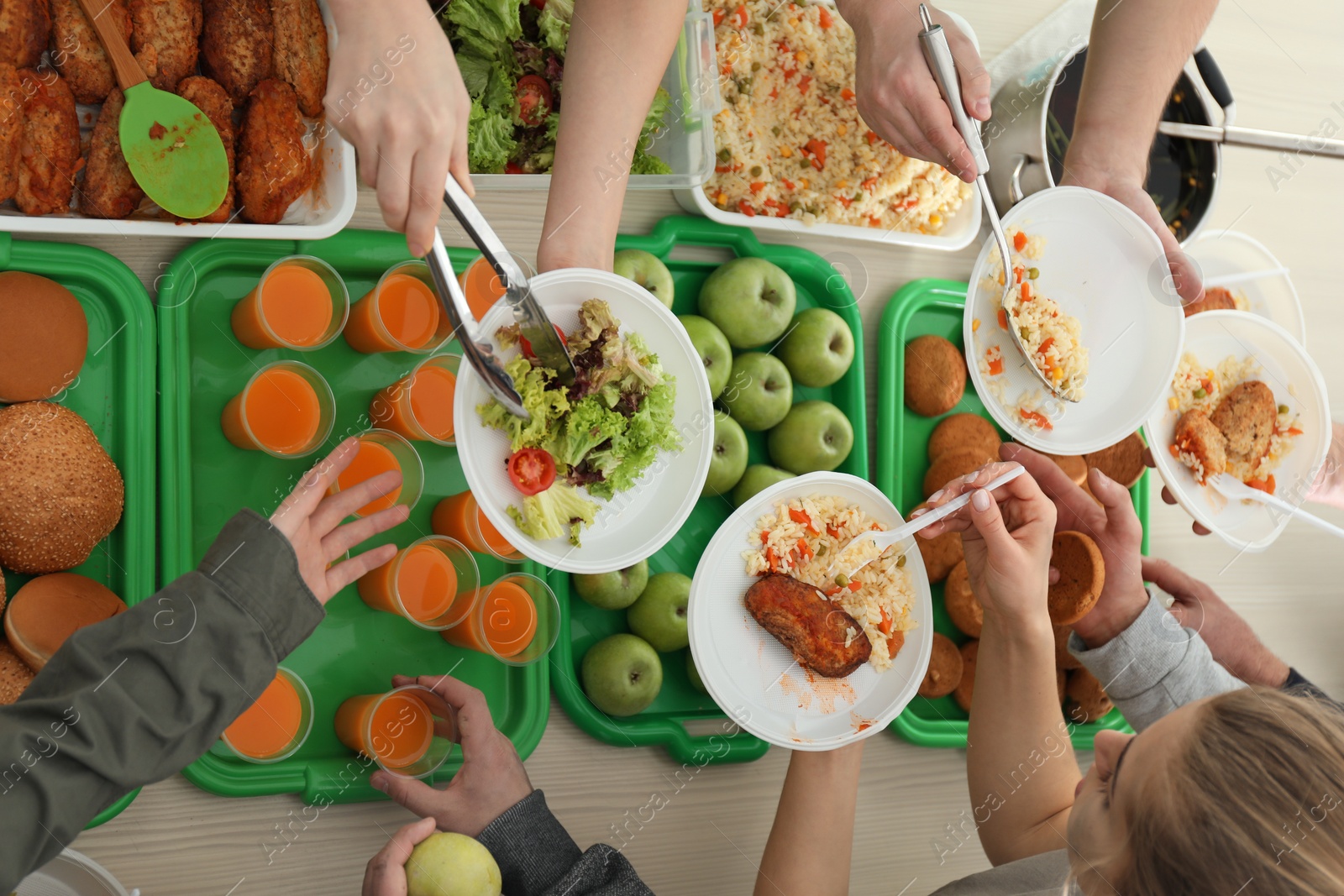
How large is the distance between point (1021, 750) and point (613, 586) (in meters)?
0.87

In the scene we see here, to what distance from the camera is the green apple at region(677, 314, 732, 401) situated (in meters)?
1.73

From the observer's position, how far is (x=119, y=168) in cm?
139

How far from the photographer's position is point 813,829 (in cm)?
162

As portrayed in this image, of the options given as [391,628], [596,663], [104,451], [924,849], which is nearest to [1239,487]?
[924,849]

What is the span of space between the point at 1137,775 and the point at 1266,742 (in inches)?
7.2

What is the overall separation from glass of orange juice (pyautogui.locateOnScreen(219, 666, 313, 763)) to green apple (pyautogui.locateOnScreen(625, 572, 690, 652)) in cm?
64

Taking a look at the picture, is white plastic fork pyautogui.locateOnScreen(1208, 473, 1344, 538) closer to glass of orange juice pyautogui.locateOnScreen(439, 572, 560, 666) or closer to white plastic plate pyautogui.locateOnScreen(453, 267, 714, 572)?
white plastic plate pyautogui.locateOnScreen(453, 267, 714, 572)

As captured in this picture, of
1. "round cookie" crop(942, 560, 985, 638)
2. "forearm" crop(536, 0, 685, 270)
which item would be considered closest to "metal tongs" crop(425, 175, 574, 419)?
"forearm" crop(536, 0, 685, 270)

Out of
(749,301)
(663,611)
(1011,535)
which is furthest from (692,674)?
(749,301)

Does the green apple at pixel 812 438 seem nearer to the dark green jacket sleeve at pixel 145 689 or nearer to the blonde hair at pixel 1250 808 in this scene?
the blonde hair at pixel 1250 808

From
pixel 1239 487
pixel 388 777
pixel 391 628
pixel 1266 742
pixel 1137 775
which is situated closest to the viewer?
pixel 1266 742

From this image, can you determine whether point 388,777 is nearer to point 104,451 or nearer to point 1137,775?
point 104,451

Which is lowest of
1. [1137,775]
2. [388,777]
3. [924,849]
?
[924,849]

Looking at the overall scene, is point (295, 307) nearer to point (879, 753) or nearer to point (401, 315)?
point (401, 315)
